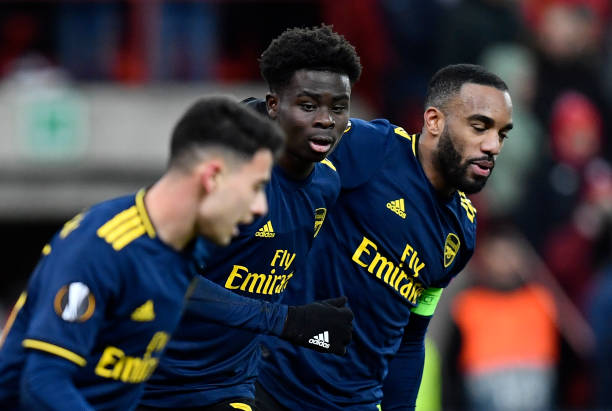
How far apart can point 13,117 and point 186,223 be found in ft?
27.7

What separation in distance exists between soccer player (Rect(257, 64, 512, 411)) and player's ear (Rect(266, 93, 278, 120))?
0.49m

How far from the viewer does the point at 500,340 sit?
930cm

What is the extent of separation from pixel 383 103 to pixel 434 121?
584 centimetres

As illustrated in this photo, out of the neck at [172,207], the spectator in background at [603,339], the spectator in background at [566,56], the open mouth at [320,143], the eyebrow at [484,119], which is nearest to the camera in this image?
the neck at [172,207]

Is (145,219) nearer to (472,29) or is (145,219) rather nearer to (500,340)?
(500,340)

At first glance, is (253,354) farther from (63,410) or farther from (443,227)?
(63,410)

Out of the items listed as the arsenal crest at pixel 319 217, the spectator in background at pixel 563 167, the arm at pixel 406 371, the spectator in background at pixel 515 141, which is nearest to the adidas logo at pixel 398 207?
the arsenal crest at pixel 319 217

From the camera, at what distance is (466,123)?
538 centimetres

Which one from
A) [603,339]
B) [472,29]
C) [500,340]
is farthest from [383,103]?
[603,339]

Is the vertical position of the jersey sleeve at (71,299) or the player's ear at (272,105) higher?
the player's ear at (272,105)

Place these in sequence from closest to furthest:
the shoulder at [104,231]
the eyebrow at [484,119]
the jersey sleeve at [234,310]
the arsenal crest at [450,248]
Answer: the shoulder at [104,231], the jersey sleeve at [234,310], the eyebrow at [484,119], the arsenal crest at [450,248]

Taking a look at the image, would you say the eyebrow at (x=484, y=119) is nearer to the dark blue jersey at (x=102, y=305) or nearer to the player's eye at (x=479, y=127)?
the player's eye at (x=479, y=127)

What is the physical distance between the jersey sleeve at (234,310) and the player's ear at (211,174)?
0.75 meters

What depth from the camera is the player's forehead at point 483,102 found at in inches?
210
